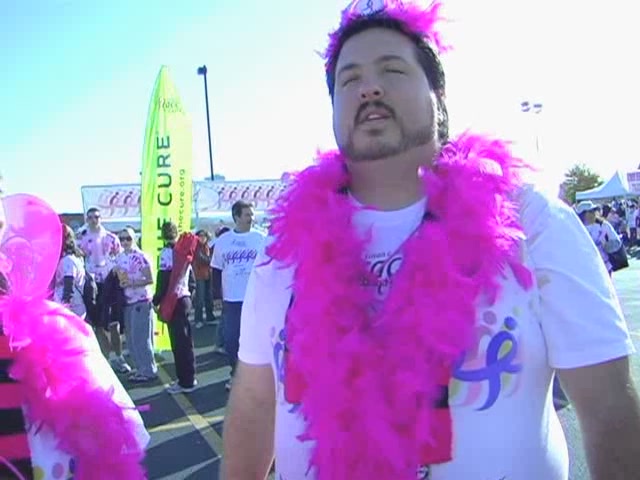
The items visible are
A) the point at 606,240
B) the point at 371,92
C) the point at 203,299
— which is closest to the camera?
the point at 371,92

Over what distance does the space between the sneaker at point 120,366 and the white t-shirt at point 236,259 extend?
1680 millimetres

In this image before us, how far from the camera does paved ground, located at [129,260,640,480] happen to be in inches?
149

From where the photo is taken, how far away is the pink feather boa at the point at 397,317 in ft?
4.12

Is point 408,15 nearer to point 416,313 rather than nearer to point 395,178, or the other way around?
point 395,178

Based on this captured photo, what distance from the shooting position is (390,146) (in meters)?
1.42

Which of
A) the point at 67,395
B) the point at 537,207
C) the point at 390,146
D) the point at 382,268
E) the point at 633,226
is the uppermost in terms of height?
the point at 390,146

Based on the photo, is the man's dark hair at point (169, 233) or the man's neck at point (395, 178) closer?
the man's neck at point (395, 178)

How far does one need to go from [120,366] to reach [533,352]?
20.5ft

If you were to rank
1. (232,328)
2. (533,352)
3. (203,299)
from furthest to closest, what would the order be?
1. (203,299)
2. (232,328)
3. (533,352)

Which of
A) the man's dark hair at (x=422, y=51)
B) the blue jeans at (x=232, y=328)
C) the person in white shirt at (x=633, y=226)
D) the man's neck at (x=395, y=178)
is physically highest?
Answer: the man's dark hair at (x=422, y=51)

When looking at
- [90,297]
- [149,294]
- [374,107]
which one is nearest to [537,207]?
[374,107]

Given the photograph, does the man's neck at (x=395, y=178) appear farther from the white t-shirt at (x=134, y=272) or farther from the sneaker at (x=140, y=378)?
the sneaker at (x=140, y=378)

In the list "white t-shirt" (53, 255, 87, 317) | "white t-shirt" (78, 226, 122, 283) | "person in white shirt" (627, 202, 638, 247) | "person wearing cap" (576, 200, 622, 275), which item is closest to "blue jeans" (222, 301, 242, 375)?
"white t-shirt" (53, 255, 87, 317)

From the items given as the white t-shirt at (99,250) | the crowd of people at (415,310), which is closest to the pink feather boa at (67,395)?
the crowd of people at (415,310)
